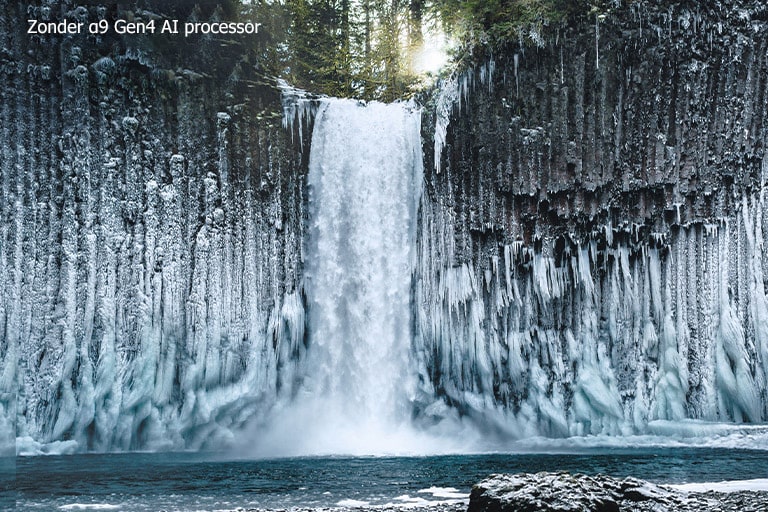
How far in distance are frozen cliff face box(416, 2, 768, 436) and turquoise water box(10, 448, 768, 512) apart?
3221 mm

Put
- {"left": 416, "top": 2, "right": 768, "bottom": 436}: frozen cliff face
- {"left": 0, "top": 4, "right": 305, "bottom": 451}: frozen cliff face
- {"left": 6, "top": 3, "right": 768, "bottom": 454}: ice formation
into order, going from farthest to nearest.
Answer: {"left": 416, "top": 2, "right": 768, "bottom": 436}: frozen cliff face, {"left": 6, "top": 3, "right": 768, "bottom": 454}: ice formation, {"left": 0, "top": 4, "right": 305, "bottom": 451}: frozen cliff face

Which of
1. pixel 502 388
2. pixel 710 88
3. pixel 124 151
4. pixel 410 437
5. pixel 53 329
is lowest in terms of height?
pixel 410 437

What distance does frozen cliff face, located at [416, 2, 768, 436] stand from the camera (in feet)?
61.2

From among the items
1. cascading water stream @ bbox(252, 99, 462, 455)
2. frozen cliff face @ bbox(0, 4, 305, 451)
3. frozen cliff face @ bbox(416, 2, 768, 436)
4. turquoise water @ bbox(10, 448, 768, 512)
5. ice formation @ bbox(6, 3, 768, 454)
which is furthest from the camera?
cascading water stream @ bbox(252, 99, 462, 455)

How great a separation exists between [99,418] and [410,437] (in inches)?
308

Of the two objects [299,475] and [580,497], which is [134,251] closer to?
[299,475]

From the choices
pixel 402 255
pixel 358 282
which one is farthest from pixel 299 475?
pixel 402 255

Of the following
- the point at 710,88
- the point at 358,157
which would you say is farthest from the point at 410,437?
the point at 710,88

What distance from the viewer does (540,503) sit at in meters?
7.28

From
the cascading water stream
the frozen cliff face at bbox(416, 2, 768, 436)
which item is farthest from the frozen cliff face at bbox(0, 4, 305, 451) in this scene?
the frozen cliff face at bbox(416, 2, 768, 436)

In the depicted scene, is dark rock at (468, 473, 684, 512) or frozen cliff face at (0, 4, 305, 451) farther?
frozen cliff face at (0, 4, 305, 451)

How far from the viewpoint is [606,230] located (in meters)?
19.3

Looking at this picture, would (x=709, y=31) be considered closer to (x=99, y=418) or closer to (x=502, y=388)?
(x=502, y=388)

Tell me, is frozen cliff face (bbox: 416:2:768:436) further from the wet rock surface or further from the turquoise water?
the wet rock surface
